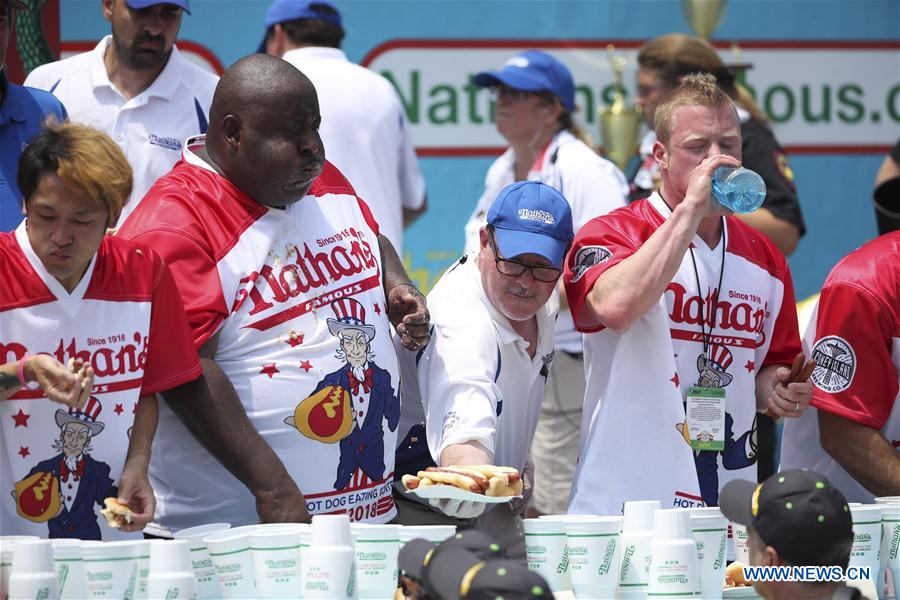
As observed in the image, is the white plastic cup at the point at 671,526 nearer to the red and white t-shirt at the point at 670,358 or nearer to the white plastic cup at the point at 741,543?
the white plastic cup at the point at 741,543

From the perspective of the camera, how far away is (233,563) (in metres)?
2.71

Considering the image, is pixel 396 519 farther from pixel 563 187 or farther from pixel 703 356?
pixel 563 187

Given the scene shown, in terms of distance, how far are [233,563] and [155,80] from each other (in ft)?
7.28

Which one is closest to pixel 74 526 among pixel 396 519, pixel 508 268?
pixel 396 519

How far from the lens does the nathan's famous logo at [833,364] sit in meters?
3.78

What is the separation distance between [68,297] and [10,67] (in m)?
2.56

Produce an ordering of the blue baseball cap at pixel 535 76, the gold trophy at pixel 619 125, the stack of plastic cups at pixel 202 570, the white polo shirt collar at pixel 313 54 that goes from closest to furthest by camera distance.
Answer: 1. the stack of plastic cups at pixel 202 570
2. the white polo shirt collar at pixel 313 54
3. the blue baseball cap at pixel 535 76
4. the gold trophy at pixel 619 125

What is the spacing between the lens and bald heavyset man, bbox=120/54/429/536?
127 inches

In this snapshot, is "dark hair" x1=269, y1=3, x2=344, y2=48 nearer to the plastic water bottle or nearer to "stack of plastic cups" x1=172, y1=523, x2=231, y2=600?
the plastic water bottle

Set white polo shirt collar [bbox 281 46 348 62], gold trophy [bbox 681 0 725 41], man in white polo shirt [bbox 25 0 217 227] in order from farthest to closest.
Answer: gold trophy [bbox 681 0 725 41] < white polo shirt collar [bbox 281 46 348 62] < man in white polo shirt [bbox 25 0 217 227]

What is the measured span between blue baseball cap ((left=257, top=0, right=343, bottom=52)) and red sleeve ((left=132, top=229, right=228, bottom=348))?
7.46ft

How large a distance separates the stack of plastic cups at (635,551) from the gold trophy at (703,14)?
3.83m

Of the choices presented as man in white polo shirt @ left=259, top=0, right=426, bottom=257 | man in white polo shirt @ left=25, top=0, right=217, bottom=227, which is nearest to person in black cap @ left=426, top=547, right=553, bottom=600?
man in white polo shirt @ left=25, top=0, right=217, bottom=227

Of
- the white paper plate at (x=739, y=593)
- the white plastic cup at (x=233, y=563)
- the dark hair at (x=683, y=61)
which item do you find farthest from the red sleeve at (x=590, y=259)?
the dark hair at (x=683, y=61)
